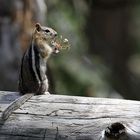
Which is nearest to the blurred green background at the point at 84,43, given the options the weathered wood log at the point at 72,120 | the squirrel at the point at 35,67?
the squirrel at the point at 35,67

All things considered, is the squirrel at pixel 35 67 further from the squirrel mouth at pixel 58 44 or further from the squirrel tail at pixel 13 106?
the squirrel tail at pixel 13 106

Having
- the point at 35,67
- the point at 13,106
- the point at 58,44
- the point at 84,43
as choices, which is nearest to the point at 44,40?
the point at 58,44

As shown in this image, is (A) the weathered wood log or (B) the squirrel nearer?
(A) the weathered wood log

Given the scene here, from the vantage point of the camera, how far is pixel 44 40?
4.68m

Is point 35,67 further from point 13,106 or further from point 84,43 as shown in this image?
point 84,43

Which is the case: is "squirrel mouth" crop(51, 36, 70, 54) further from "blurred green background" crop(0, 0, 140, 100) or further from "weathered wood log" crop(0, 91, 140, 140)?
"blurred green background" crop(0, 0, 140, 100)

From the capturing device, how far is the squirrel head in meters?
4.54

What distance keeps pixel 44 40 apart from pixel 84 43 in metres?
6.17

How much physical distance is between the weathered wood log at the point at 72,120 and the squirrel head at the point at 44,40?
54 cm

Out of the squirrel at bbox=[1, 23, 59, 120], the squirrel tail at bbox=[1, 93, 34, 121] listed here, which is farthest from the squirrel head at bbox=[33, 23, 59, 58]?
the squirrel tail at bbox=[1, 93, 34, 121]

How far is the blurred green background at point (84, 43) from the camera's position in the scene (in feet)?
26.5

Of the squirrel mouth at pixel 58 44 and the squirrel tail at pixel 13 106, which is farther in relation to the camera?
the squirrel mouth at pixel 58 44

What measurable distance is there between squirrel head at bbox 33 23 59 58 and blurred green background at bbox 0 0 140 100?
2144mm

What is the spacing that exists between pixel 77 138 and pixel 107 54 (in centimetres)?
763
